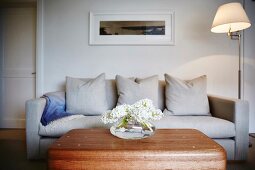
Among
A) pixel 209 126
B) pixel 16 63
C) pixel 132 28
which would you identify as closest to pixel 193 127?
pixel 209 126

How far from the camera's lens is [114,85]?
250 centimetres

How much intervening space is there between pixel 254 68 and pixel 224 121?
1419 mm

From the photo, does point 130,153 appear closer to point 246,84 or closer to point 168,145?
point 168,145

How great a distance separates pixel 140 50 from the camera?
2779 mm

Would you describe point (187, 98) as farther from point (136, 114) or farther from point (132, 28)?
point (132, 28)

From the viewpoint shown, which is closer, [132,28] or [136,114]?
[136,114]

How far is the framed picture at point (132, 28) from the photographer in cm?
275

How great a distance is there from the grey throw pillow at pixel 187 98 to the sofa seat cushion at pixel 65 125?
2.81 feet

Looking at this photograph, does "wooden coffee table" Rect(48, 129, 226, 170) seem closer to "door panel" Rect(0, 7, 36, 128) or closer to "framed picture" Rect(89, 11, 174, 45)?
"framed picture" Rect(89, 11, 174, 45)

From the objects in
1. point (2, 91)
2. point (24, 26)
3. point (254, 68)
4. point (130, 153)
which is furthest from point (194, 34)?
point (2, 91)

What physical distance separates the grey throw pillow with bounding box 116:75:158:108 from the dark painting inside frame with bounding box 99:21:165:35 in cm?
86

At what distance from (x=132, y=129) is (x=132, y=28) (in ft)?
6.03

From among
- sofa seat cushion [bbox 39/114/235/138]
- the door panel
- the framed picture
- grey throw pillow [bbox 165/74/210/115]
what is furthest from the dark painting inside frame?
sofa seat cushion [bbox 39/114/235/138]

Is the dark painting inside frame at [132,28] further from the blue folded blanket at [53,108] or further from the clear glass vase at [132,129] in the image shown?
the clear glass vase at [132,129]
